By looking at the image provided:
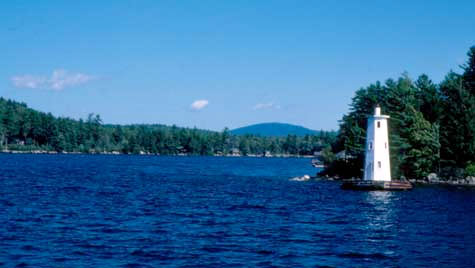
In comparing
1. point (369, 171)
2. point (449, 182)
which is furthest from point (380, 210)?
point (449, 182)

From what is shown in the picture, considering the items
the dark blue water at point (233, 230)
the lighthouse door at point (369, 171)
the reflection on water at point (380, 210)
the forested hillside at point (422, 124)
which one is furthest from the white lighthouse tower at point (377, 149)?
the forested hillside at point (422, 124)

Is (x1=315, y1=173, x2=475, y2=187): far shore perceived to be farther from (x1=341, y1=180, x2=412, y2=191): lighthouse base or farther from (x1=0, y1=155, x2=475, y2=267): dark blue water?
(x1=0, y1=155, x2=475, y2=267): dark blue water

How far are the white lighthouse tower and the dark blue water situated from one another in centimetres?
562

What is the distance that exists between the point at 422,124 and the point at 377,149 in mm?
22031

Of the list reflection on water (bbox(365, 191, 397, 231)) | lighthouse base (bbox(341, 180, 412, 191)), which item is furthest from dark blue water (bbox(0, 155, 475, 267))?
lighthouse base (bbox(341, 180, 412, 191))

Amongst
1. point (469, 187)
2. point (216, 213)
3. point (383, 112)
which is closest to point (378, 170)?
point (469, 187)

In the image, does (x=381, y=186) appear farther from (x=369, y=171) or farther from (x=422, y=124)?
(x=422, y=124)

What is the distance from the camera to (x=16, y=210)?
5109 centimetres

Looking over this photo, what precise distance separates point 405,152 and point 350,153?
9438 mm

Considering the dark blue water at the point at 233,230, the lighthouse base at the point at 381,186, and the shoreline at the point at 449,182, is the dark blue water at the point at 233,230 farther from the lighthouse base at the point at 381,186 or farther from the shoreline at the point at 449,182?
the shoreline at the point at 449,182

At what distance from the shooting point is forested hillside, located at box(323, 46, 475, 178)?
92250mm

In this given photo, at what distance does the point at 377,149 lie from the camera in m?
74.9

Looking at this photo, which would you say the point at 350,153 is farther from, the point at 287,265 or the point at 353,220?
the point at 287,265

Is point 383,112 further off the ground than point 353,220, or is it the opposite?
point 383,112
